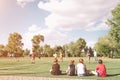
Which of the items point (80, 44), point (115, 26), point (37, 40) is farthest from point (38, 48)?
point (115, 26)

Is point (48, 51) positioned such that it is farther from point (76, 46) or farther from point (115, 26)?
point (115, 26)

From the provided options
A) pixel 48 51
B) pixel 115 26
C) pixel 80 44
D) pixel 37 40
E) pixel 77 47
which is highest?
pixel 37 40

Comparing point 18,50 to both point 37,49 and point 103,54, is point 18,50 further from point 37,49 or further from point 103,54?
point 103,54

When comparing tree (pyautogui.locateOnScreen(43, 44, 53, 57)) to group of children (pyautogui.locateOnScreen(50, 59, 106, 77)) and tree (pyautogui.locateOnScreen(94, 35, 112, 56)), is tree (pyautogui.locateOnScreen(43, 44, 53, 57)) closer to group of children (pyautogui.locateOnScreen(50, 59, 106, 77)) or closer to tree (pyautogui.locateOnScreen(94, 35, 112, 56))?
tree (pyautogui.locateOnScreen(94, 35, 112, 56))

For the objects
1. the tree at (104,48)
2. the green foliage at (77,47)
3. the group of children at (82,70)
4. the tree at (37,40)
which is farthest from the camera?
the green foliage at (77,47)

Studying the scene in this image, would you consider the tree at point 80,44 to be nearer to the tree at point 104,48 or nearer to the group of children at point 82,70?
the tree at point 104,48

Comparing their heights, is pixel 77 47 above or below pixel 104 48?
above

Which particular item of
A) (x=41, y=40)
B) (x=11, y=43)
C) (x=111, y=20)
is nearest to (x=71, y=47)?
(x=41, y=40)

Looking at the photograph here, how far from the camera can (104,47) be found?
128500mm

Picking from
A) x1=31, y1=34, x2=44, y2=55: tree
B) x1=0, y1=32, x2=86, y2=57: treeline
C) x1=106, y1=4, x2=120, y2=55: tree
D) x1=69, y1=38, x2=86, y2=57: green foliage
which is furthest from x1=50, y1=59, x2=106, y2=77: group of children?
x1=69, y1=38, x2=86, y2=57: green foliage

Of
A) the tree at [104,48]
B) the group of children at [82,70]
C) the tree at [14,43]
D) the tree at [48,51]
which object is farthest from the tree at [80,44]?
the group of children at [82,70]

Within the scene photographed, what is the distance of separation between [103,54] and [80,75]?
356ft

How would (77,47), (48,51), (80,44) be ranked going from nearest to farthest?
(48,51) → (77,47) → (80,44)

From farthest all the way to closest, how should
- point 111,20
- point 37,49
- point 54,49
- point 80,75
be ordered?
1. point 54,49
2. point 37,49
3. point 111,20
4. point 80,75
